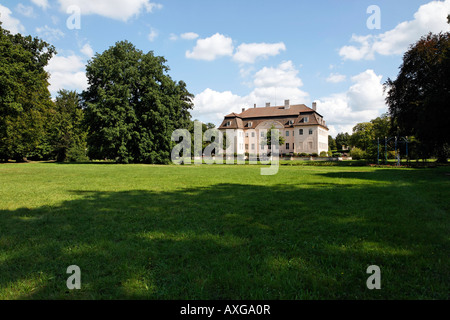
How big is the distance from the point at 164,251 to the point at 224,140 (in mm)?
67371

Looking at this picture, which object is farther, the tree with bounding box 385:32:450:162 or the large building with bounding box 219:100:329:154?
the large building with bounding box 219:100:329:154

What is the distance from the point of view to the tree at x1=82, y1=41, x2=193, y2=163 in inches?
1446

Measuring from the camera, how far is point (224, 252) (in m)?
4.06

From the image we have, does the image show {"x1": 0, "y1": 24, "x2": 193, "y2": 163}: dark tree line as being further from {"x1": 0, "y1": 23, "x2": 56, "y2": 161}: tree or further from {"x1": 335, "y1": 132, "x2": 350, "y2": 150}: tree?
{"x1": 335, "y1": 132, "x2": 350, "y2": 150}: tree

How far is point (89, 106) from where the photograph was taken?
35875 millimetres

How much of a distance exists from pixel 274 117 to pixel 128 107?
42.8 meters

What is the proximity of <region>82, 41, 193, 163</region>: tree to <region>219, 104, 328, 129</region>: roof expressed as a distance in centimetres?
3297

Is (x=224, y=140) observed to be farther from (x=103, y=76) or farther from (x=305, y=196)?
(x=305, y=196)

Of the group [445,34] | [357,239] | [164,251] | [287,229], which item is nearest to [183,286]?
[164,251]

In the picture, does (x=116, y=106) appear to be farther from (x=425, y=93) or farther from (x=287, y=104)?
(x=287, y=104)

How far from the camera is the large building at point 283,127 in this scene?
2562 inches
